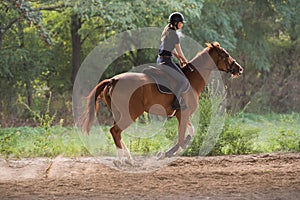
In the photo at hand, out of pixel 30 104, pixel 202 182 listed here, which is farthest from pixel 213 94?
pixel 30 104

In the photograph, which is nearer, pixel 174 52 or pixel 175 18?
pixel 175 18

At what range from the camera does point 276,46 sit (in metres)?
22.5

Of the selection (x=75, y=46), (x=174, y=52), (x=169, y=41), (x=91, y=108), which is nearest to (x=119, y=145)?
(x=91, y=108)

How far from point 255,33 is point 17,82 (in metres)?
9.44

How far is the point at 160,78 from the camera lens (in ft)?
28.8

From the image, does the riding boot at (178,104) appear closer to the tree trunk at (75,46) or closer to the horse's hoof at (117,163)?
the horse's hoof at (117,163)

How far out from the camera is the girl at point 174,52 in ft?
28.9

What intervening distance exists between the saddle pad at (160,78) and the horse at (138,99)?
6 centimetres

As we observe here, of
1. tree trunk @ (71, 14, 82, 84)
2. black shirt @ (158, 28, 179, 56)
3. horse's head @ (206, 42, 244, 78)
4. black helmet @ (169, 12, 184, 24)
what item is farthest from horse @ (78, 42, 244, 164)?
tree trunk @ (71, 14, 82, 84)

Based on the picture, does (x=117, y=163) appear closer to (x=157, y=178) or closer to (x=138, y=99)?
(x=138, y=99)

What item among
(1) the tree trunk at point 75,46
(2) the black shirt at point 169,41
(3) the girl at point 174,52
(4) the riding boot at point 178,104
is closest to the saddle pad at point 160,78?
(3) the girl at point 174,52

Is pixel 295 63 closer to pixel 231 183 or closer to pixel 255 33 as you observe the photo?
pixel 255 33

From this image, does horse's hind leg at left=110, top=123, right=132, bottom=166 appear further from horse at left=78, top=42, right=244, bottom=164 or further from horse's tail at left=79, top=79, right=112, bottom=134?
horse's tail at left=79, top=79, right=112, bottom=134

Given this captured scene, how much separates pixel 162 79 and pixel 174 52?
0.50 meters
